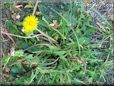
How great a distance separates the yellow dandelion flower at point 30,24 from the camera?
2.30m

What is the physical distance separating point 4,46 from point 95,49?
1.97 ft

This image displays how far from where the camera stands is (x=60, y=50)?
237cm

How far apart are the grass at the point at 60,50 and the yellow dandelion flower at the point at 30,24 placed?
0.06 meters

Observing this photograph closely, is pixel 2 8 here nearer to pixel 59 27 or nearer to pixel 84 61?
pixel 59 27

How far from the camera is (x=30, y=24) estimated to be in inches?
90.4

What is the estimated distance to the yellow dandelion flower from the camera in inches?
90.4

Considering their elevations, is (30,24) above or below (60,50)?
above

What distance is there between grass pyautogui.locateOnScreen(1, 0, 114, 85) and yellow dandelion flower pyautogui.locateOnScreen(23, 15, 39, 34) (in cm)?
6

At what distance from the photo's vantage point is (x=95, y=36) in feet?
7.97

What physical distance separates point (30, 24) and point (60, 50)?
0.86 ft

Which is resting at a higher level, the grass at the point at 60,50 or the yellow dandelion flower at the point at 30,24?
the yellow dandelion flower at the point at 30,24

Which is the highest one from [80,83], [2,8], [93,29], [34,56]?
[2,8]

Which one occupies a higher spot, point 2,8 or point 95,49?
point 2,8

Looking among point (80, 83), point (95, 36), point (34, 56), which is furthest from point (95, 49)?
point (34, 56)
